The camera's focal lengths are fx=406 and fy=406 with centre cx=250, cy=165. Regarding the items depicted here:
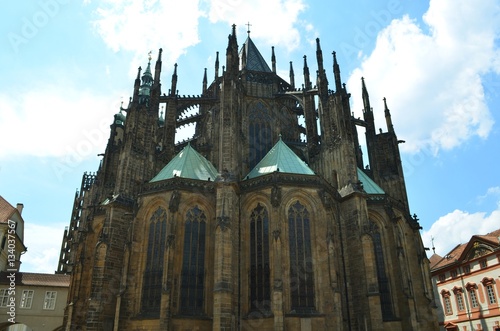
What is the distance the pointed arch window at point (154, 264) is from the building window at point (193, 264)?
129 centimetres

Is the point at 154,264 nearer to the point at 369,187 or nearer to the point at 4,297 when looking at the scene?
the point at 369,187

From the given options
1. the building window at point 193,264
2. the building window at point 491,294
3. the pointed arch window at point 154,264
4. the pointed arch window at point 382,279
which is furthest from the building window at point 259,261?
the building window at point 491,294

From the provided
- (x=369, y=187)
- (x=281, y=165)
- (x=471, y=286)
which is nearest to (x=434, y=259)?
(x=471, y=286)

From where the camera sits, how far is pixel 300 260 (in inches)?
872

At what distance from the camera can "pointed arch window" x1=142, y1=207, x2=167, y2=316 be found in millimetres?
21312

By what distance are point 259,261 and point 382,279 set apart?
838 cm

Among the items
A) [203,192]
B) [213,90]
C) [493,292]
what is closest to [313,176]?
[203,192]

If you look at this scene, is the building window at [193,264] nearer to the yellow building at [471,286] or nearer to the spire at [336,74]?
the spire at [336,74]

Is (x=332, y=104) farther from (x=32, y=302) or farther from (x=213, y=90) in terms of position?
(x=32, y=302)

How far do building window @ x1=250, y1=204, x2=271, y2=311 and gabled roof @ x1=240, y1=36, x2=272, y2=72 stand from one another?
58.9ft

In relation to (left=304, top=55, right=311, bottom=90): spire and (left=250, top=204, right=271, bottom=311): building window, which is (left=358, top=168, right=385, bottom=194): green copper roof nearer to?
(left=250, top=204, right=271, bottom=311): building window

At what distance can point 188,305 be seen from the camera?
69.6 ft

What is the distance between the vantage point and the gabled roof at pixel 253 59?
37656mm

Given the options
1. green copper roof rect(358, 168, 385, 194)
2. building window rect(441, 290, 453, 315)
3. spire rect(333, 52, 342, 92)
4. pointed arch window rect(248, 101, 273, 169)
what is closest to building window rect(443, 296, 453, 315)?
building window rect(441, 290, 453, 315)
